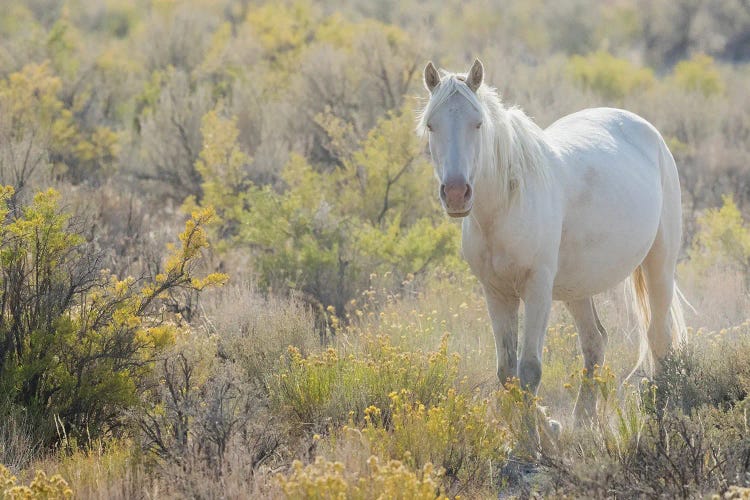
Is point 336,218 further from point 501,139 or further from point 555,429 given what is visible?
point 555,429

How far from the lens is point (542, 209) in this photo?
5.24 meters

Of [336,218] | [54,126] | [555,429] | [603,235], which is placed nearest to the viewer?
[555,429]

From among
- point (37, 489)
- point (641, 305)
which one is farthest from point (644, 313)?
point (37, 489)

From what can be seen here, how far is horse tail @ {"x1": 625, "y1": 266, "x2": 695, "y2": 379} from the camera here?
259 inches

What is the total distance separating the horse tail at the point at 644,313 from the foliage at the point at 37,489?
3.97m

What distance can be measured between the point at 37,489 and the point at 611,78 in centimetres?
1852

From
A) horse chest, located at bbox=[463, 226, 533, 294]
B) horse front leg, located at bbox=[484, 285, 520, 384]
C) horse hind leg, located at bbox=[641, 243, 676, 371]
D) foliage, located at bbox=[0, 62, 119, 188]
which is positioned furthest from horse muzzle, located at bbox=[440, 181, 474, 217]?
foliage, located at bbox=[0, 62, 119, 188]

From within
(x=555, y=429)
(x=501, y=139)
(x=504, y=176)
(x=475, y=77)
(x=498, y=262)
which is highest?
(x=475, y=77)

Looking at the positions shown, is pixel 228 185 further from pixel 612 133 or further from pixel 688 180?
pixel 688 180

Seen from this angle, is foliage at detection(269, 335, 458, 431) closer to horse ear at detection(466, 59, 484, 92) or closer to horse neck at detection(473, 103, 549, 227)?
horse neck at detection(473, 103, 549, 227)

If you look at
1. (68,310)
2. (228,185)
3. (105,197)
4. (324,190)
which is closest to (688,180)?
(324,190)

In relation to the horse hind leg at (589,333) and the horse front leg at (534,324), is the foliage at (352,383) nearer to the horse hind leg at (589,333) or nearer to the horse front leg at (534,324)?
the horse front leg at (534,324)

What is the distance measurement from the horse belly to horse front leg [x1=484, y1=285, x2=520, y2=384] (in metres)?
0.37

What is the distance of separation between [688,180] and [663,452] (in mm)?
10439
